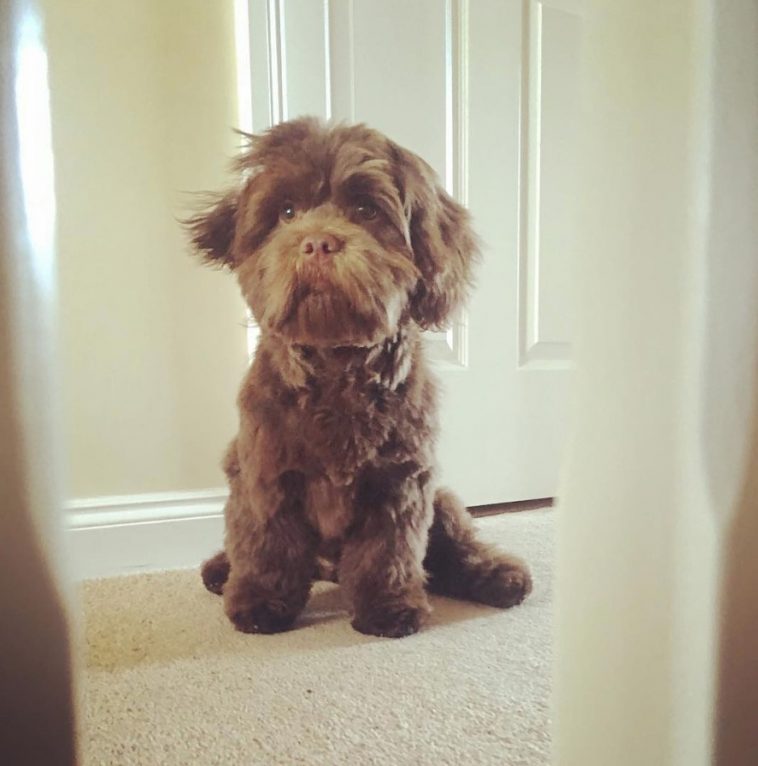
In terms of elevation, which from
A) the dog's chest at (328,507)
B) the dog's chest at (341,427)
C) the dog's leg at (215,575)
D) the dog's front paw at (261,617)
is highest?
the dog's chest at (341,427)

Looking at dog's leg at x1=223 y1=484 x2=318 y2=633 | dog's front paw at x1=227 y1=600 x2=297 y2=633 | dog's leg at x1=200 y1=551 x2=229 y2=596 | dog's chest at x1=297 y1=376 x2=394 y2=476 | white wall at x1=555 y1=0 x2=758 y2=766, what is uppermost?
white wall at x1=555 y1=0 x2=758 y2=766

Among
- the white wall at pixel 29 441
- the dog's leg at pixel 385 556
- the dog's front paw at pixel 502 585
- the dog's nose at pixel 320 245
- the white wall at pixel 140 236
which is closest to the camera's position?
the white wall at pixel 29 441

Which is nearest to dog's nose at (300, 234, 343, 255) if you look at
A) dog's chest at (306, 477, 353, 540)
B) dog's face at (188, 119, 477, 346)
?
dog's face at (188, 119, 477, 346)

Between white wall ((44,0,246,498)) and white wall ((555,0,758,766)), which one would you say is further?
white wall ((44,0,246,498))

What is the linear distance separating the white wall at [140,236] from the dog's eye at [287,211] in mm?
404

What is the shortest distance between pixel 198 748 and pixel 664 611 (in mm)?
545

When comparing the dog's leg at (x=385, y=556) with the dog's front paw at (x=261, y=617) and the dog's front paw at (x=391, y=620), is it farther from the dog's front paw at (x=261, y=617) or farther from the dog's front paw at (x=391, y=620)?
the dog's front paw at (x=261, y=617)

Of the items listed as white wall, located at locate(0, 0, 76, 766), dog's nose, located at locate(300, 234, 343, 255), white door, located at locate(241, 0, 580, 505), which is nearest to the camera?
white wall, located at locate(0, 0, 76, 766)

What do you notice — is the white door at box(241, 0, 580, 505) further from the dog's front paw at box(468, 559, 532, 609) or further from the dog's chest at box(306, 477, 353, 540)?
the dog's chest at box(306, 477, 353, 540)

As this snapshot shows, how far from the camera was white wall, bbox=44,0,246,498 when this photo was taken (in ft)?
4.36

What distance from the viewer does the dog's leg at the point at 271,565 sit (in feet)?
3.43

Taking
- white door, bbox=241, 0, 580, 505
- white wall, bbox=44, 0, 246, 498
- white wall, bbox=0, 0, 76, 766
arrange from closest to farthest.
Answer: white wall, bbox=0, 0, 76, 766
white wall, bbox=44, 0, 246, 498
white door, bbox=241, 0, 580, 505

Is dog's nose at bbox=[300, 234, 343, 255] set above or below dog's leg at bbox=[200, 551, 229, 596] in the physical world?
above

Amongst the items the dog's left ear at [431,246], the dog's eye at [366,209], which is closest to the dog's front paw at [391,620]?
the dog's left ear at [431,246]
